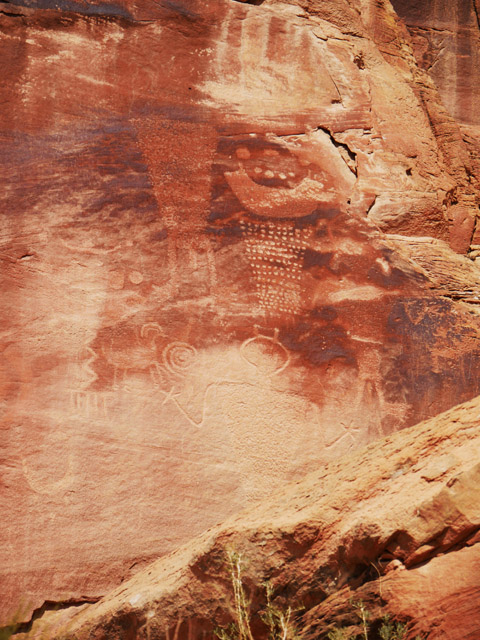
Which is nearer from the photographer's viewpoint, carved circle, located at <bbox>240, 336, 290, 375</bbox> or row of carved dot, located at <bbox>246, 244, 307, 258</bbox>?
carved circle, located at <bbox>240, 336, 290, 375</bbox>

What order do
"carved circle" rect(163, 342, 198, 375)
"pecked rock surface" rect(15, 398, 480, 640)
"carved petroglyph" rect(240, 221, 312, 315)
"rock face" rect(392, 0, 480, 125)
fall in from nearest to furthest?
"pecked rock surface" rect(15, 398, 480, 640) < "carved circle" rect(163, 342, 198, 375) < "carved petroglyph" rect(240, 221, 312, 315) < "rock face" rect(392, 0, 480, 125)

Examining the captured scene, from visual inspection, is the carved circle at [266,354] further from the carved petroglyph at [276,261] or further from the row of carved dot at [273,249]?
the row of carved dot at [273,249]

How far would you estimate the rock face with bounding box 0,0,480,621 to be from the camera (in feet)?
11.8

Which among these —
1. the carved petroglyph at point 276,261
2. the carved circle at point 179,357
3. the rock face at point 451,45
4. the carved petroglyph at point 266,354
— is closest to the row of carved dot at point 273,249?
the carved petroglyph at point 276,261

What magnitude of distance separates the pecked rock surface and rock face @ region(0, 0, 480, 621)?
0.55m

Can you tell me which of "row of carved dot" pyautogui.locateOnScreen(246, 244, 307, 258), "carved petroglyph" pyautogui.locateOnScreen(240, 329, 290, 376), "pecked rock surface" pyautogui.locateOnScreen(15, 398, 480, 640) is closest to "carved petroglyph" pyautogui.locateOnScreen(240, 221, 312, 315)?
"row of carved dot" pyautogui.locateOnScreen(246, 244, 307, 258)

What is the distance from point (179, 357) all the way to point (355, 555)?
70.2 inches

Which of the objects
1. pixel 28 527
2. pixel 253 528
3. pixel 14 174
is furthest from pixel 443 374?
pixel 14 174

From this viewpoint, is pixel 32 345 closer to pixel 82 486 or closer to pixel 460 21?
pixel 82 486

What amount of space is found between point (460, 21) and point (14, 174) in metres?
5.52

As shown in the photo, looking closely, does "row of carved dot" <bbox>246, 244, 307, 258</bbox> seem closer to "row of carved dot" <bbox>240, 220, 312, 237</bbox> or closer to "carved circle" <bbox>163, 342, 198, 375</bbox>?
"row of carved dot" <bbox>240, 220, 312, 237</bbox>

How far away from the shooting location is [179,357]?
152 inches

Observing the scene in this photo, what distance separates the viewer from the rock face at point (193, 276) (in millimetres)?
3604

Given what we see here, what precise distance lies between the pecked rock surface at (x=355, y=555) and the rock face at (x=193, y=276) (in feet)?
1.81
